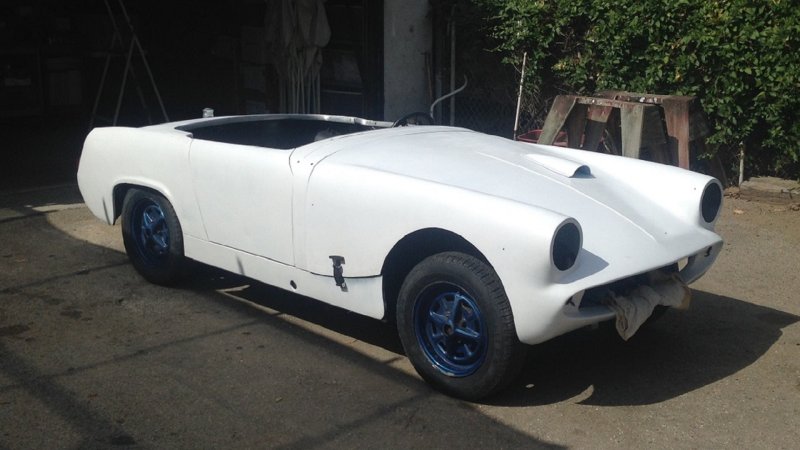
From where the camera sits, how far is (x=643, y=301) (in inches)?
171

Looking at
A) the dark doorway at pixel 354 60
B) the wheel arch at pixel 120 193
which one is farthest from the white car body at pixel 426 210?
the dark doorway at pixel 354 60

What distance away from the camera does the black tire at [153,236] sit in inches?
229

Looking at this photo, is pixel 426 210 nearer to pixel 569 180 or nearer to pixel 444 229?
pixel 444 229

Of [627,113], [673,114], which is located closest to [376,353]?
[627,113]

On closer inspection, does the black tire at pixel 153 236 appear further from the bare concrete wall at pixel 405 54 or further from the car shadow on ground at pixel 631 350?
the bare concrete wall at pixel 405 54

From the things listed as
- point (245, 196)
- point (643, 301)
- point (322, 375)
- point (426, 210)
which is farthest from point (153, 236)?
point (643, 301)

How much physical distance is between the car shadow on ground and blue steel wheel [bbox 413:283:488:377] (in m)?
0.23

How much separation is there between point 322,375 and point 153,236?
6.17ft

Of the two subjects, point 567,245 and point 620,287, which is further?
point 620,287

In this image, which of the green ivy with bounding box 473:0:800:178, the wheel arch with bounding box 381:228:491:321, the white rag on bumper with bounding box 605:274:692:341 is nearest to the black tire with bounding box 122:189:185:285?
the wheel arch with bounding box 381:228:491:321

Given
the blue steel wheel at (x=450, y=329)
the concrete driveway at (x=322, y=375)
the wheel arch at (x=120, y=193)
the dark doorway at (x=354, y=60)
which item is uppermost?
the dark doorway at (x=354, y=60)

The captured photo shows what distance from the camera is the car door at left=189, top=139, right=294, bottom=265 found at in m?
5.06

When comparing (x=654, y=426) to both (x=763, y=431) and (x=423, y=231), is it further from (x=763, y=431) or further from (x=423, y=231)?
(x=423, y=231)

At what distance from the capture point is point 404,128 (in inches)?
224
